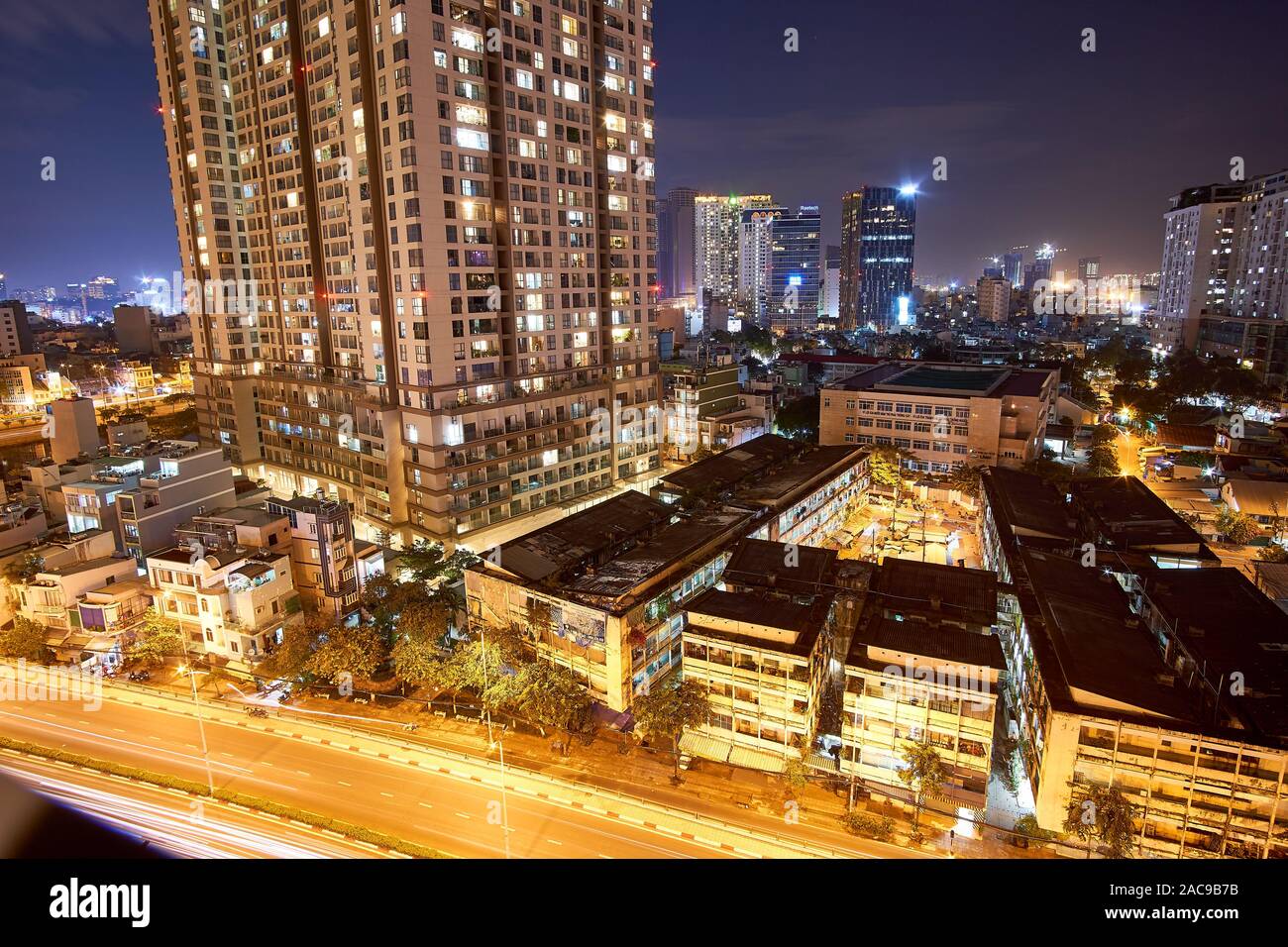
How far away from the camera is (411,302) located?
1404 inches

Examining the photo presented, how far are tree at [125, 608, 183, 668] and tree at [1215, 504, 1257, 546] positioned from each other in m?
51.3

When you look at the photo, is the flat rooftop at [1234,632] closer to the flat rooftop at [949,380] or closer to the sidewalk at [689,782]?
the sidewalk at [689,782]

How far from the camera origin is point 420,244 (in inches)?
1364

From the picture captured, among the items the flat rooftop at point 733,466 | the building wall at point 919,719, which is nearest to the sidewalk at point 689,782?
the building wall at point 919,719

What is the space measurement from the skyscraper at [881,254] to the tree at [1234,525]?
479ft

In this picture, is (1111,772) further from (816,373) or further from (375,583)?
(816,373)

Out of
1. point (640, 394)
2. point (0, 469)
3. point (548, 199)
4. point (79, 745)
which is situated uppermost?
point (548, 199)

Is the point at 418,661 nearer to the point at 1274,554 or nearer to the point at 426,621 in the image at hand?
the point at 426,621

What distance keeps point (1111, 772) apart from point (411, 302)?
112ft

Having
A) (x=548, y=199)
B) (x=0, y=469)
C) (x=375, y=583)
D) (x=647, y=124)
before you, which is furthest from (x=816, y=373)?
(x=0, y=469)

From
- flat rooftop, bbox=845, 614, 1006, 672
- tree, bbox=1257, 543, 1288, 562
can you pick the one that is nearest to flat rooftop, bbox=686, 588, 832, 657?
flat rooftop, bbox=845, 614, 1006, 672

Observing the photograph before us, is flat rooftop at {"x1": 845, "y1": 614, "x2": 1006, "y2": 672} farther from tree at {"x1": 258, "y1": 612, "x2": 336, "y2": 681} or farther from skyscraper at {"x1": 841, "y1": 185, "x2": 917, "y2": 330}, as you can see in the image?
skyscraper at {"x1": 841, "y1": 185, "x2": 917, "y2": 330}

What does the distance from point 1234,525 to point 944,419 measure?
16799 millimetres

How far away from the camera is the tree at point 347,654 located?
2627 cm
